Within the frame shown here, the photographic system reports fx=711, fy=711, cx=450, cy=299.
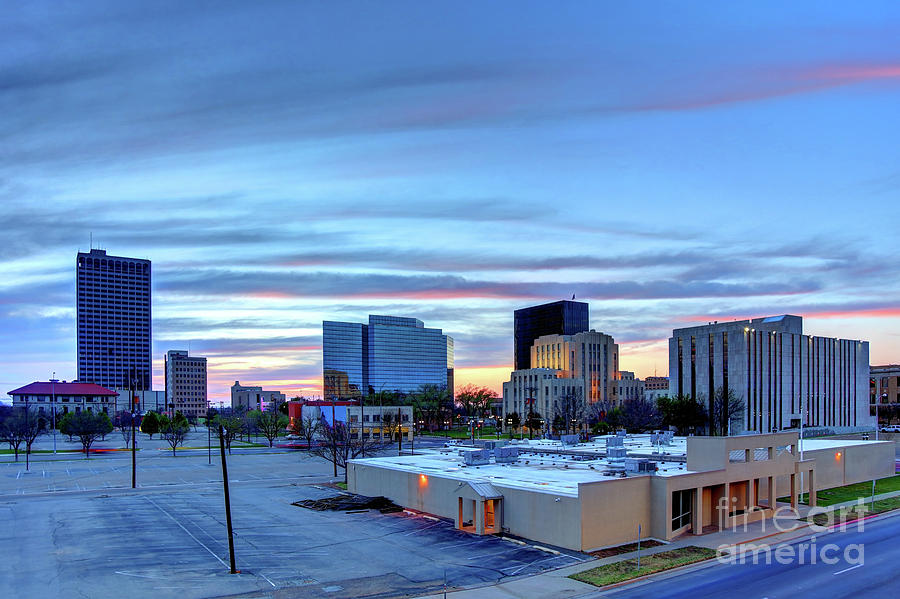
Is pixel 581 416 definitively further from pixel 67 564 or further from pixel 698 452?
pixel 67 564

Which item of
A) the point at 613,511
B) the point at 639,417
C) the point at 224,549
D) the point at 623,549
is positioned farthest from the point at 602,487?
the point at 639,417

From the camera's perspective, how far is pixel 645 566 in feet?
110

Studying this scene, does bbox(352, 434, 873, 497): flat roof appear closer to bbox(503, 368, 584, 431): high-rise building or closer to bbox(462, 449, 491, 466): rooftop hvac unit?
bbox(462, 449, 491, 466): rooftop hvac unit

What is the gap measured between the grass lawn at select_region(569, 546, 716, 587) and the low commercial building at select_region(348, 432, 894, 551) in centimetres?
278

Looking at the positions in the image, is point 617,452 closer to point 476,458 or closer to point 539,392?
point 476,458

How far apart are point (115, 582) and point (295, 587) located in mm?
8066

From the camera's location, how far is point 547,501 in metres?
38.7

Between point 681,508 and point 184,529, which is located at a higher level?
point 681,508

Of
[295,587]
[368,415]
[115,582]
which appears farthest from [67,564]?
[368,415]

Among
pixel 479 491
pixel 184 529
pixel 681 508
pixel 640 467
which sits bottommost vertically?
pixel 184 529

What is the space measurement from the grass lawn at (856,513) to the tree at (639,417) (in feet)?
230

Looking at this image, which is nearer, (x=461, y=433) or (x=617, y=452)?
(x=617, y=452)

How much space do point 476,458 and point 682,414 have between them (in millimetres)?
74675

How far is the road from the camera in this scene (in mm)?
28969
